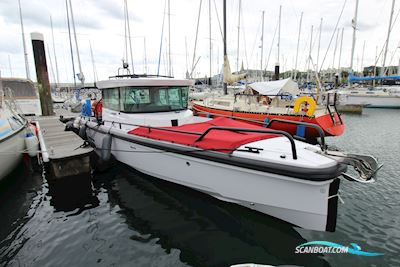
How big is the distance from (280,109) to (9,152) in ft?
34.9

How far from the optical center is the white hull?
215 inches

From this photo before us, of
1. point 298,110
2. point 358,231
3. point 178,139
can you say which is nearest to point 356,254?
point 358,231

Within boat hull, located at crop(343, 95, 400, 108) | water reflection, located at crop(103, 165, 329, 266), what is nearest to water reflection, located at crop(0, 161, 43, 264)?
water reflection, located at crop(103, 165, 329, 266)

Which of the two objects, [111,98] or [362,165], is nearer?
[362,165]

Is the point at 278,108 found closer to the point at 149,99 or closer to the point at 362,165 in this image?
the point at 149,99

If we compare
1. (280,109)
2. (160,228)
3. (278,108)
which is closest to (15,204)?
(160,228)

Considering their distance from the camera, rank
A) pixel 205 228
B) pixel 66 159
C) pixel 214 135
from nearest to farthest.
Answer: pixel 205 228 → pixel 214 135 → pixel 66 159

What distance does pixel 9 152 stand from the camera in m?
5.80

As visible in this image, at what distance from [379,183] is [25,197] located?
8.92 m

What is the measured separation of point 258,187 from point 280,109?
8.73 m

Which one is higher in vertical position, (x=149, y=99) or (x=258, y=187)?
(x=149, y=99)

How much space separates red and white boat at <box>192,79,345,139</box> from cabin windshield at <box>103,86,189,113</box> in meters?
2.23

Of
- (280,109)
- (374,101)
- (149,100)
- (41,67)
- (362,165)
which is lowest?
(374,101)

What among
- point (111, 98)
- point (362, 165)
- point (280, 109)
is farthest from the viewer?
point (280, 109)
